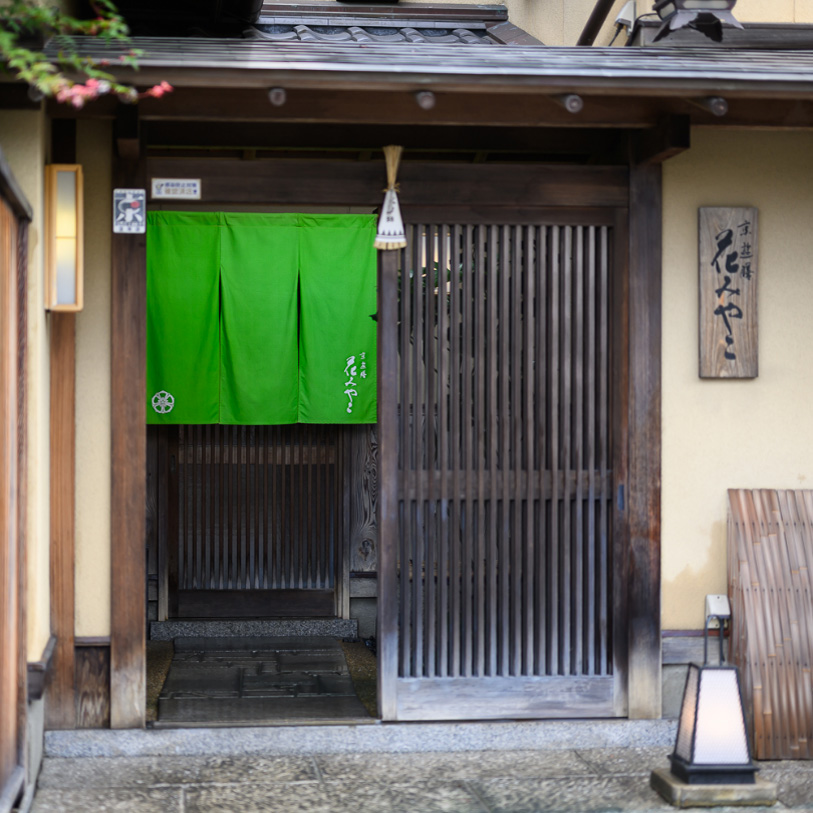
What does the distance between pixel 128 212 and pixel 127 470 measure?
155cm

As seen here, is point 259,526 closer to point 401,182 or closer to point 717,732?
point 401,182

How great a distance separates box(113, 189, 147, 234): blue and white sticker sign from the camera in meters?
6.17

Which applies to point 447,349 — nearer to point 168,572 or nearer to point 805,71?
point 805,71

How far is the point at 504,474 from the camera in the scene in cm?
659

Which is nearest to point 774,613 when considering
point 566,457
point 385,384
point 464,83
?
point 566,457

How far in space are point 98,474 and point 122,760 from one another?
169cm

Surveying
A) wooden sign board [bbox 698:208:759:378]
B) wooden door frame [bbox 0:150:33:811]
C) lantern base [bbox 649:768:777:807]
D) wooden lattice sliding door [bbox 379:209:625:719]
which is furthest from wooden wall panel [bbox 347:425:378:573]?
lantern base [bbox 649:768:777:807]

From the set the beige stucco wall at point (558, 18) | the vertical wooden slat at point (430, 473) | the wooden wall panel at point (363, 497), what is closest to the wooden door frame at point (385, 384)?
the vertical wooden slat at point (430, 473)

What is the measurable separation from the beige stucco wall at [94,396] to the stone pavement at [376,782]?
906 millimetres

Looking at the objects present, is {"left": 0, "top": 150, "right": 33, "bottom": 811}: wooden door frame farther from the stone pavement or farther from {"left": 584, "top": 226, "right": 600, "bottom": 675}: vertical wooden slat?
{"left": 584, "top": 226, "right": 600, "bottom": 675}: vertical wooden slat

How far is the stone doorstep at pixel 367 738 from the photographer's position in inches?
241

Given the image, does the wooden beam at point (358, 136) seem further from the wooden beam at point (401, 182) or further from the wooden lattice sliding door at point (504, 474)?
the wooden lattice sliding door at point (504, 474)

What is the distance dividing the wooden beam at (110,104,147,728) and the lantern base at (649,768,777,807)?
3122mm

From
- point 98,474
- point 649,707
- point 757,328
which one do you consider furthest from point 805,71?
point 98,474
